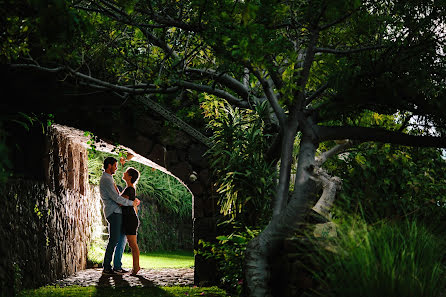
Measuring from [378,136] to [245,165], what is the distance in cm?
168

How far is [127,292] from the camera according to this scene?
19.9ft

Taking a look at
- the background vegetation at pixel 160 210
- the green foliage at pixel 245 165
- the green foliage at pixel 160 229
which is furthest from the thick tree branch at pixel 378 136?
the green foliage at pixel 160 229

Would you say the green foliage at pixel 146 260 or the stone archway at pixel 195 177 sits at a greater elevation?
the stone archway at pixel 195 177

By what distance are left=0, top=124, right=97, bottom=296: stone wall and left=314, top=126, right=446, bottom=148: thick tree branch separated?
10.7 feet

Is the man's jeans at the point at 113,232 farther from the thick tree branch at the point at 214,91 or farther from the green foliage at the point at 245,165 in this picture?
the thick tree branch at the point at 214,91

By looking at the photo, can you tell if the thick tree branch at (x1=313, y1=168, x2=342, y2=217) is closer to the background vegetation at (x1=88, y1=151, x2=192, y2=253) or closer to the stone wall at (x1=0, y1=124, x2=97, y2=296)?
the stone wall at (x1=0, y1=124, x2=97, y2=296)

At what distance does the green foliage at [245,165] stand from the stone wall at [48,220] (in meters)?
2.39

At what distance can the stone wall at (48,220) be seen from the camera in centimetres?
545

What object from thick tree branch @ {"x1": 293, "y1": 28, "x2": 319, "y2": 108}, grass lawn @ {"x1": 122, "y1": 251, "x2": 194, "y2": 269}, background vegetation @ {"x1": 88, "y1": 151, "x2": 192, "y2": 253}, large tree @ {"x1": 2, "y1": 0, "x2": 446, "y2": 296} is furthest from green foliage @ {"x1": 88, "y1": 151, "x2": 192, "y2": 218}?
thick tree branch @ {"x1": 293, "y1": 28, "x2": 319, "y2": 108}

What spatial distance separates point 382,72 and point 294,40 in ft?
5.12

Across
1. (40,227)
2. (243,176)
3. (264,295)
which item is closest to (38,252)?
(40,227)

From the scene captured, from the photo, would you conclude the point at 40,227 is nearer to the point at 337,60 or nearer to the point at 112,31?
the point at 112,31

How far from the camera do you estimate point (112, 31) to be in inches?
281

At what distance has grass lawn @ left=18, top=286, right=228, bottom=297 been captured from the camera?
228 inches
